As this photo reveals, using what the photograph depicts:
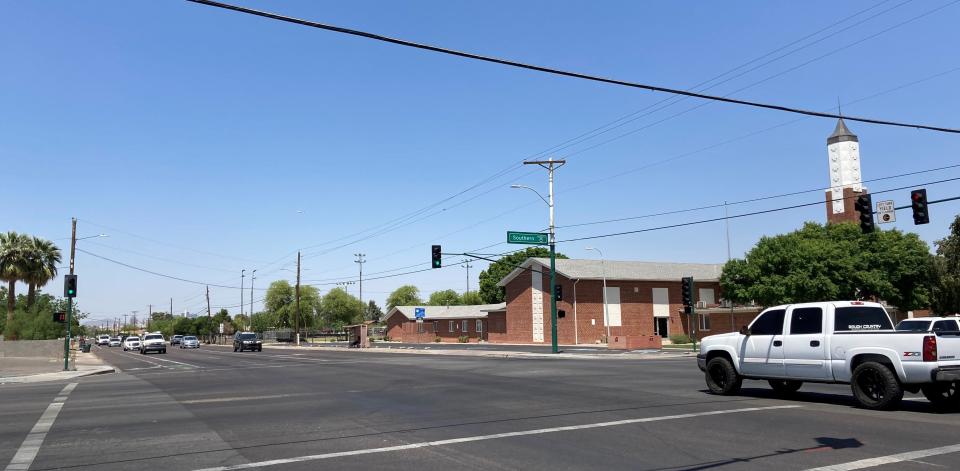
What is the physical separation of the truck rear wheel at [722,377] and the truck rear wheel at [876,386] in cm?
271

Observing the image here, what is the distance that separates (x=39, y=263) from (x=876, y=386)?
63.7 m

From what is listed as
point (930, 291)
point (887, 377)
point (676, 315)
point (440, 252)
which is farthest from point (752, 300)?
point (887, 377)

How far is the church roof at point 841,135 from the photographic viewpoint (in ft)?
265

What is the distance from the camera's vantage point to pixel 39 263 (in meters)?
58.4

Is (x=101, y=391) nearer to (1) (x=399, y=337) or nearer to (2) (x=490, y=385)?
A: (2) (x=490, y=385)

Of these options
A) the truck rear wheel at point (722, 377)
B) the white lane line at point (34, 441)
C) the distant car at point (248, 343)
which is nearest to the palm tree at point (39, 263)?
the distant car at point (248, 343)

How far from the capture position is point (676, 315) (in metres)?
66.6

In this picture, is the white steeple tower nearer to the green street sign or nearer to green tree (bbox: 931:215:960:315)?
green tree (bbox: 931:215:960:315)

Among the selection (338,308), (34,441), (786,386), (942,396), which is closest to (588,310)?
(786,386)

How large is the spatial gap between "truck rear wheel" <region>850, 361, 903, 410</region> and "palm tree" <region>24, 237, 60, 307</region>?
205ft

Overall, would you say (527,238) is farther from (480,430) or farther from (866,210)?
(480,430)

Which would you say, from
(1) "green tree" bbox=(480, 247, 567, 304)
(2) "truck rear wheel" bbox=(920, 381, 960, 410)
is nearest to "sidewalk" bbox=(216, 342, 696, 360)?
(2) "truck rear wheel" bbox=(920, 381, 960, 410)

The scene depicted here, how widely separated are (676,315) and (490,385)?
5065 centimetres

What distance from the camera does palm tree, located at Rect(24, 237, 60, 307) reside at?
57.6m
